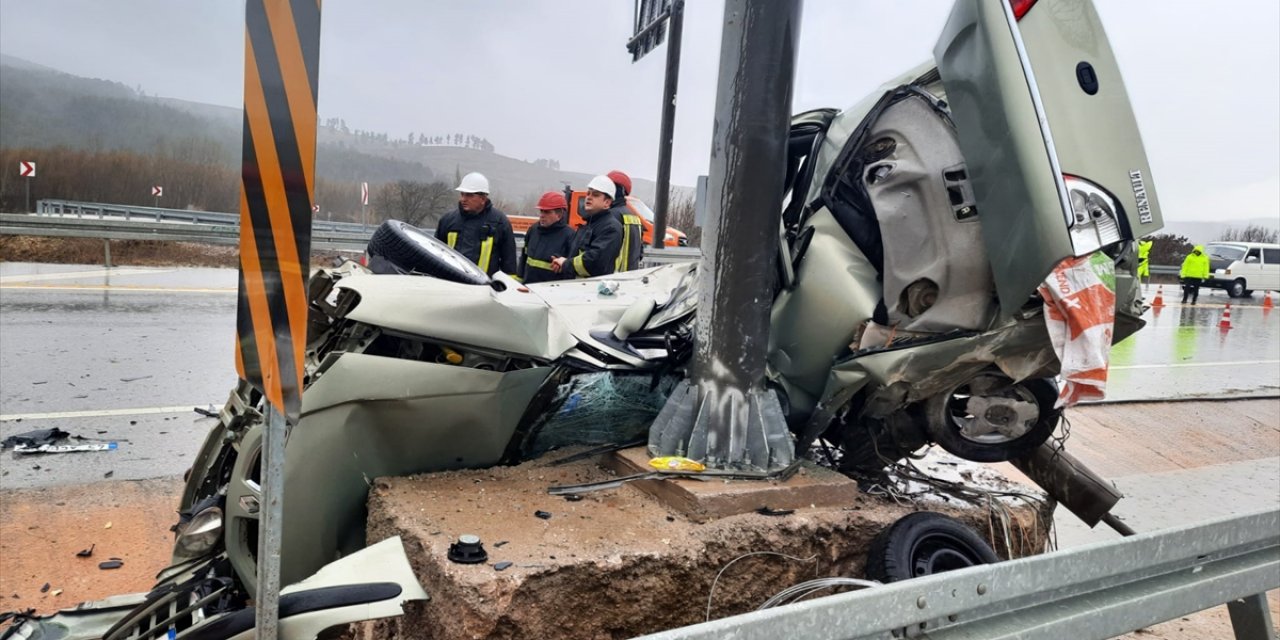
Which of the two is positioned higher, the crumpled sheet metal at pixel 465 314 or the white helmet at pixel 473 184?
the white helmet at pixel 473 184

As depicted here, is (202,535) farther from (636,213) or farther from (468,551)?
(636,213)

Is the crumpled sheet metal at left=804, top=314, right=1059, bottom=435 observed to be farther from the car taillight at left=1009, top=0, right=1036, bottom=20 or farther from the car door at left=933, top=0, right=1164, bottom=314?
the car taillight at left=1009, top=0, right=1036, bottom=20

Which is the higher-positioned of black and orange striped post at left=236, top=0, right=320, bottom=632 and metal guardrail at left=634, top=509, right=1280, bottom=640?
black and orange striped post at left=236, top=0, right=320, bottom=632

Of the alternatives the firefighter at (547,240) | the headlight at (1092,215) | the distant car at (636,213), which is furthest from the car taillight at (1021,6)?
the distant car at (636,213)

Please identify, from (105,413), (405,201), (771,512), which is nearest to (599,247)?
(105,413)

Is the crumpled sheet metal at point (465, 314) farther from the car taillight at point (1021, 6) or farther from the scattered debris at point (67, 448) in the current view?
the scattered debris at point (67, 448)

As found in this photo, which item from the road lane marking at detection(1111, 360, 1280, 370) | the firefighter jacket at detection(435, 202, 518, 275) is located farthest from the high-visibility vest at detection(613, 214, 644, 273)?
the road lane marking at detection(1111, 360, 1280, 370)

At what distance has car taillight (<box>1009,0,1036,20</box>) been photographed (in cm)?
243

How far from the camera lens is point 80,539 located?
3.56 meters

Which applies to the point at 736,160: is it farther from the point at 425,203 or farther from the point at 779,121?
the point at 425,203

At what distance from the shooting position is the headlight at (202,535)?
8.69ft

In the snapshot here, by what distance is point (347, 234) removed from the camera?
1650 cm

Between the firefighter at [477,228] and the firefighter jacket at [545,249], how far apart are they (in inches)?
18.9

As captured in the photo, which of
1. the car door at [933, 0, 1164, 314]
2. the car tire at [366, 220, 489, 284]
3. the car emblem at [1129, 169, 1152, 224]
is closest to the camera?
the car door at [933, 0, 1164, 314]
